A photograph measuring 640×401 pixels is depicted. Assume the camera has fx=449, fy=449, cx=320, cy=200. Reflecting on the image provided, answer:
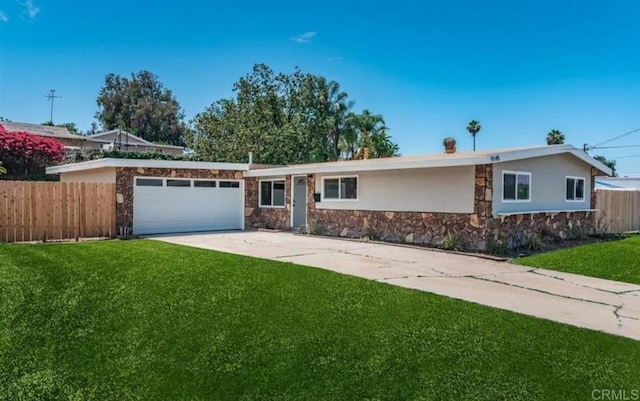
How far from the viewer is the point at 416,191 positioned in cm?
1325

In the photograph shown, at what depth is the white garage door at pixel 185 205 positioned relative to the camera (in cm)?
1557

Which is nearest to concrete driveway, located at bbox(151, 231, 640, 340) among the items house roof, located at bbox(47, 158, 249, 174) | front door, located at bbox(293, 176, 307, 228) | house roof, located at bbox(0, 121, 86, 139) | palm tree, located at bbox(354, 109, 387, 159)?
house roof, located at bbox(47, 158, 249, 174)

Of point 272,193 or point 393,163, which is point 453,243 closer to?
point 393,163

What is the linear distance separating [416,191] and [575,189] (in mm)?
6102

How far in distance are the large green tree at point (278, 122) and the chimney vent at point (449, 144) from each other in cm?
1515

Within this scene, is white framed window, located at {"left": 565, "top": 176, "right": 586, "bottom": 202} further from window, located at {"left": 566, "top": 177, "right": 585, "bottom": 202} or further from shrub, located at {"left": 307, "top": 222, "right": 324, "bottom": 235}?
shrub, located at {"left": 307, "top": 222, "right": 324, "bottom": 235}

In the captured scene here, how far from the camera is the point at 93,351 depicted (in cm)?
468

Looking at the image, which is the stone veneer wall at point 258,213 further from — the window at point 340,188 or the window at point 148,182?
the window at point 148,182

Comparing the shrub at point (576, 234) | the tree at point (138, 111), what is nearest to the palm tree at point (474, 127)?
the shrub at point (576, 234)

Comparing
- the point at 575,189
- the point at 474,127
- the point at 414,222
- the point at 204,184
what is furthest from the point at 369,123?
the point at 414,222

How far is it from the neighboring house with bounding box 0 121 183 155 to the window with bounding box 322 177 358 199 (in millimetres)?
18042

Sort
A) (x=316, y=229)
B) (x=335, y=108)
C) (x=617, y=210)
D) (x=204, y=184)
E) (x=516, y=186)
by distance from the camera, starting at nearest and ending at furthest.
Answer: (x=516, y=186)
(x=316, y=229)
(x=204, y=184)
(x=617, y=210)
(x=335, y=108)

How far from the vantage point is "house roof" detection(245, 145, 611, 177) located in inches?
444

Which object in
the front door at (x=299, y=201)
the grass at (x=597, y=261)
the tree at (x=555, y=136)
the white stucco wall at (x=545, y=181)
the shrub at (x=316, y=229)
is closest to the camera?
the grass at (x=597, y=261)
